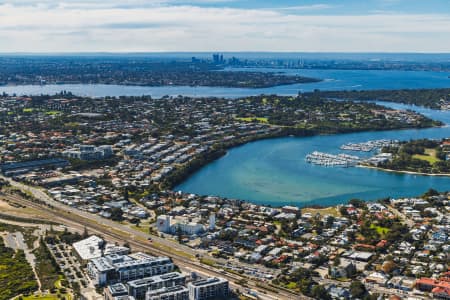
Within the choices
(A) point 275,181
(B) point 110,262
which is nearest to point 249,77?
(A) point 275,181

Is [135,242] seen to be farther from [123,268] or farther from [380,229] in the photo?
[380,229]

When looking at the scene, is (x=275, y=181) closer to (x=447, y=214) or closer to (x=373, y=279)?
(x=447, y=214)

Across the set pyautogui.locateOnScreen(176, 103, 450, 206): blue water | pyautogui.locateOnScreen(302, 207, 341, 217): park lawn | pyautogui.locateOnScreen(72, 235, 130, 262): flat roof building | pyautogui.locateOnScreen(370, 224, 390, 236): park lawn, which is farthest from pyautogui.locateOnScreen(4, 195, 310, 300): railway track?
pyautogui.locateOnScreen(302, 207, 341, 217): park lawn

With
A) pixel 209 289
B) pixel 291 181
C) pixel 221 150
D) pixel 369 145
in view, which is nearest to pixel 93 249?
pixel 209 289

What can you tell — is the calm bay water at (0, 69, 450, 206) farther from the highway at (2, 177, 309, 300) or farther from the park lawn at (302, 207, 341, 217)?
the highway at (2, 177, 309, 300)

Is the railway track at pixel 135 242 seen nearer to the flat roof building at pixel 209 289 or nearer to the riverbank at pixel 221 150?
the flat roof building at pixel 209 289
